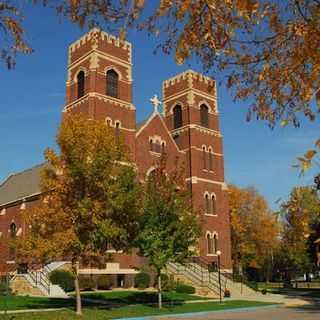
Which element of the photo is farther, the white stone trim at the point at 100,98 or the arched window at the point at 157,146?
the arched window at the point at 157,146

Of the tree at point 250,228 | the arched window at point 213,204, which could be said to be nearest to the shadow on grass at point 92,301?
the arched window at point 213,204

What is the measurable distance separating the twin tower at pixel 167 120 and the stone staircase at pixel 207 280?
3.11 m

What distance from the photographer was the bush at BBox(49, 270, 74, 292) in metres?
33.2

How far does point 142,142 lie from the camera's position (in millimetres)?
44500

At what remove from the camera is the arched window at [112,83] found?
4188 centimetres

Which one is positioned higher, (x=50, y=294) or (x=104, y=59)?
(x=104, y=59)

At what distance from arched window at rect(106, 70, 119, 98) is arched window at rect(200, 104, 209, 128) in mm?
11057

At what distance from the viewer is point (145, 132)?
45.1 metres

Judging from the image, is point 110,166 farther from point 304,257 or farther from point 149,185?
point 304,257

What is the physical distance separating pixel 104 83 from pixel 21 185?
695 inches

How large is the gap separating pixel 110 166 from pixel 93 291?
15137 millimetres

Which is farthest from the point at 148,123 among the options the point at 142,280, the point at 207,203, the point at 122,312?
the point at 122,312

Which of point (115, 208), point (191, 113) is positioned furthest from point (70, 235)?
point (191, 113)

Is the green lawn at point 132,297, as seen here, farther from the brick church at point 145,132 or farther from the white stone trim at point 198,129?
the white stone trim at point 198,129
